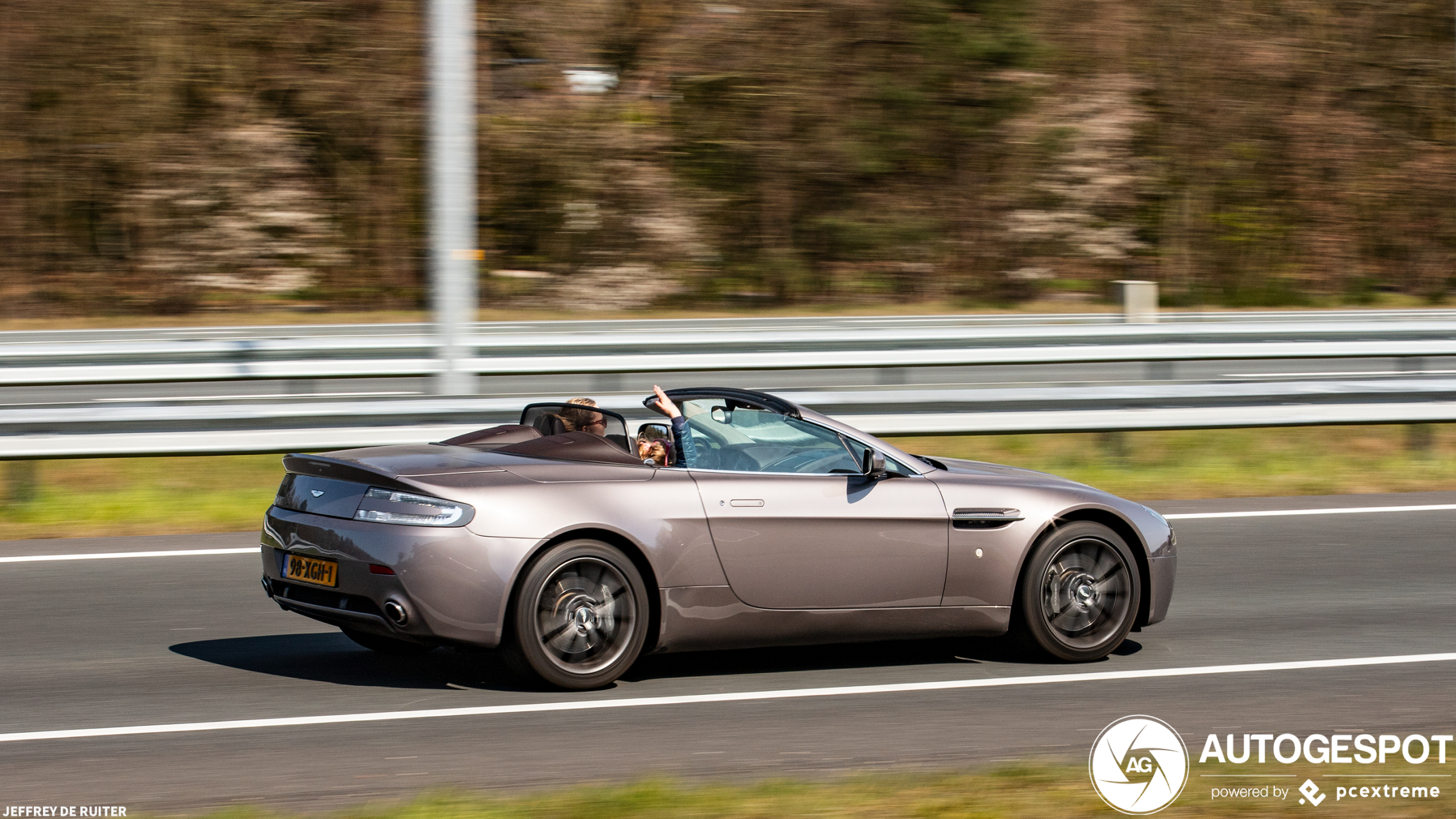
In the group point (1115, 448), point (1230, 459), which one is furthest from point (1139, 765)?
point (1230, 459)

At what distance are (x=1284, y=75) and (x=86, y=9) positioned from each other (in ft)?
59.9

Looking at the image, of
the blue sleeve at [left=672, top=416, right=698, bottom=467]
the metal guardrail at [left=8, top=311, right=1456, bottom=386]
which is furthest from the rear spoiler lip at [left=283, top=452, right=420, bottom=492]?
the metal guardrail at [left=8, top=311, right=1456, bottom=386]

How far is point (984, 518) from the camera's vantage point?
655 cm

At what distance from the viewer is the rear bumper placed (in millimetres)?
5641

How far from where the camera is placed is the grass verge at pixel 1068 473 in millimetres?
9875

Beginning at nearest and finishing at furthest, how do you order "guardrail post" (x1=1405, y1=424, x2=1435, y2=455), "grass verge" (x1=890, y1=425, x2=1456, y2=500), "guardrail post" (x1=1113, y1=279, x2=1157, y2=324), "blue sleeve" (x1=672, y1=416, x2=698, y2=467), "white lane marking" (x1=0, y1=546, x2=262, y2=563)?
"blue sleeve" (x1=672, y1=416, x2=698, y2=467) → "white lane marking" (x1=0, y1=546, x2=262, y2=563) → "grass verge" (x1=890, y1=425, x2=1456, y2=500) → "guardrail post" (x1=1405, y1=424, x2=1435, y2=455) → "guardrail post" (x1=1113, y1=279, x2=1157, y2=324)

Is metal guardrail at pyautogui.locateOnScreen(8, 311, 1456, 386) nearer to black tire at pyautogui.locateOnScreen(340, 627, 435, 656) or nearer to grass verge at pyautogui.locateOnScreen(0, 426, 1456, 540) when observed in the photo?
grass verge at pyautogui.locateOnScreen(0, 426, 1456, 540)

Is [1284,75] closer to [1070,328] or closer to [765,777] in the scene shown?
[1070,328]

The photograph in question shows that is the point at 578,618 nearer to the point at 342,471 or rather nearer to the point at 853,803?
the point at 342,471

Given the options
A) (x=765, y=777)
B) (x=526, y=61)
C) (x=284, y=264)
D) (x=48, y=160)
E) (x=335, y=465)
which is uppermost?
(x=526, y=61)

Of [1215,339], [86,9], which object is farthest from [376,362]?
[86,9]

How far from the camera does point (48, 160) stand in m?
22.1

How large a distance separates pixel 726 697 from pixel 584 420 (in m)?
1.31

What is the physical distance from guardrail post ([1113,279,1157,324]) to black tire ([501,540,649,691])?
1589 cm
